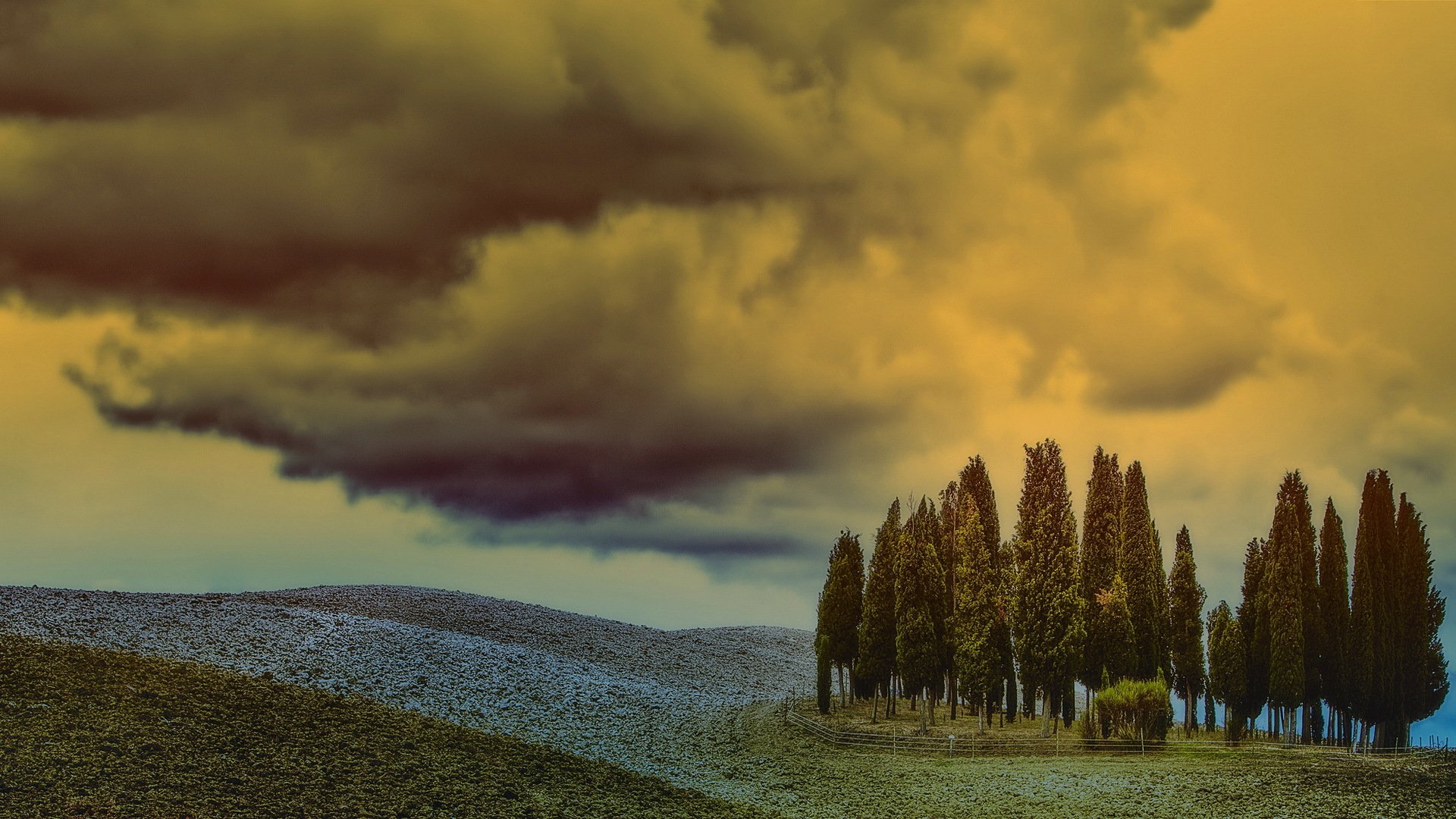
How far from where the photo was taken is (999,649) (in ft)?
142

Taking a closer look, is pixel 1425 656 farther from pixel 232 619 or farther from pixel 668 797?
pixel 232 619

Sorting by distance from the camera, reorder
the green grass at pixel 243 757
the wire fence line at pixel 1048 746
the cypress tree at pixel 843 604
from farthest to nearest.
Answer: the cypress tree at pixel 843 604 < the wire fence line at pixel 1048 746 < the green grass at pixel 243 757

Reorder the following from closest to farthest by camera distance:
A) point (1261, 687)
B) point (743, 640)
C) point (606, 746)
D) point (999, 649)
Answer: point (606, 746), point (999, 649), point (1261, 687), point (743, 640)

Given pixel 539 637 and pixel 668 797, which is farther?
pixel 539 637

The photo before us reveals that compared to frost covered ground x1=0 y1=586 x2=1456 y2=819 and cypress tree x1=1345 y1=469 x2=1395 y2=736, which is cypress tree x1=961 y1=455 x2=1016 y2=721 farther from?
cypress tree x1=1345 y1=469 x2=1395 y2=736

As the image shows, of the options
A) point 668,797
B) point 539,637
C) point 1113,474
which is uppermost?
point 1113,474

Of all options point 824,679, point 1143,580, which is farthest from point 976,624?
point 1143,580

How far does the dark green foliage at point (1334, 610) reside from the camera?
4550 cm

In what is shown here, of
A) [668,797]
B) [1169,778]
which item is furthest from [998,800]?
[668,797]

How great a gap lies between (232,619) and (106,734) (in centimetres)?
1532

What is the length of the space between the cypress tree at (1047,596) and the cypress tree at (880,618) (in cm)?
607

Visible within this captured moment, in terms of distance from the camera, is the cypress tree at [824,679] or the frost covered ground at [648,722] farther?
the cypress tree at [824,679]

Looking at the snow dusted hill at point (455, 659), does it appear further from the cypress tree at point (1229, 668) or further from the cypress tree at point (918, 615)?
the cypress tree at point (1229, 668)

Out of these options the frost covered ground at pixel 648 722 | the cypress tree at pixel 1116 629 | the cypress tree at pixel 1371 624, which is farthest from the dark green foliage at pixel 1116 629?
the cypress tree at pixel 1371 624
